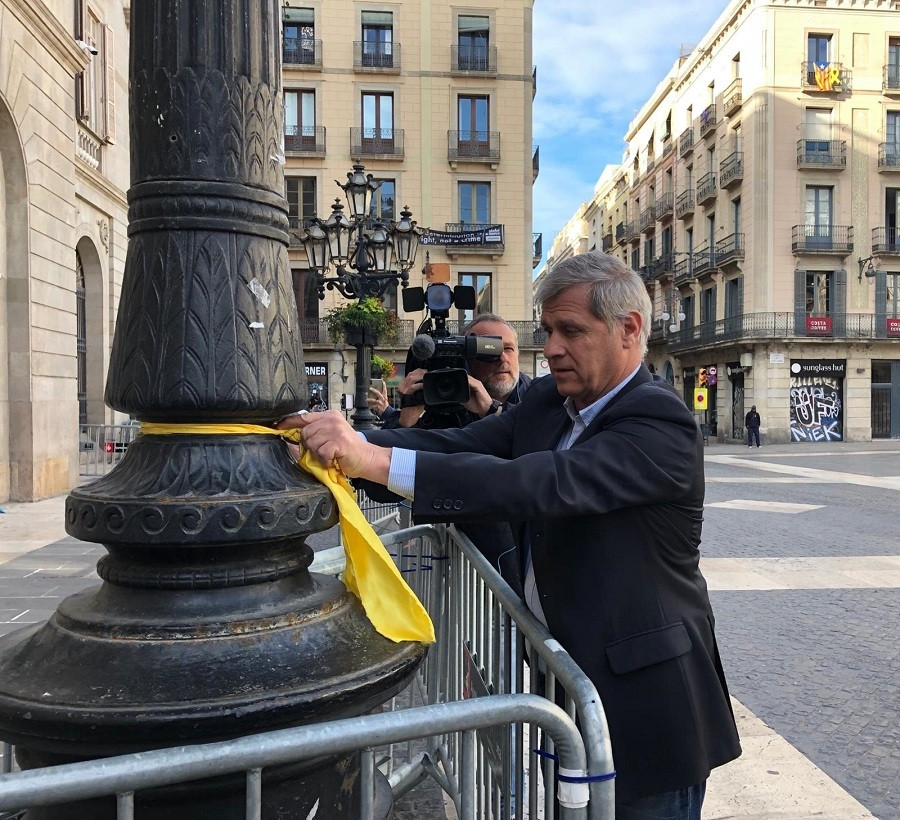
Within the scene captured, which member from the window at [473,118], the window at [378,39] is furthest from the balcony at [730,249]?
the window at [378,39]

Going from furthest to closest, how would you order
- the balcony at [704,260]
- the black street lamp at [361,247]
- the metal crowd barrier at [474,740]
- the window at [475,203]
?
the balcony at [704,260] < the window at [475,203] < the black street lamp at [361,247] < the metal crowd barrier at [474,740]

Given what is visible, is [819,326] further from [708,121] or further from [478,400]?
[478,400]

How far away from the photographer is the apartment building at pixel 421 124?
3331 cm

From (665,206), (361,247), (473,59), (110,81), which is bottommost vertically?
(361,247)

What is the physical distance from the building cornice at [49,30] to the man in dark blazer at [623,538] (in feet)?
36.7

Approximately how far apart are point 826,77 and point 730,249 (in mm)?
7987

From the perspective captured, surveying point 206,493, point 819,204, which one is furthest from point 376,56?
point 206,493

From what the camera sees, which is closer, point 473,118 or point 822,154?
point 822,154

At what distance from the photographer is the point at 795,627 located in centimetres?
541

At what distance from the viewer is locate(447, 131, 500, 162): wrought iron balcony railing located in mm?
33344

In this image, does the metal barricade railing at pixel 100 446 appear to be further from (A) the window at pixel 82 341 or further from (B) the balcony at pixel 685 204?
(B) the balcony at pixel 685 204

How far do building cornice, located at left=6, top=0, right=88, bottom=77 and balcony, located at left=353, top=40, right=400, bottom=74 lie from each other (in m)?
23.3

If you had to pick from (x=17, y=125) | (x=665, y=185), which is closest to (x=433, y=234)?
(x=665, y=185)

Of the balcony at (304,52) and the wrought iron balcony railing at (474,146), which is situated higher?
the balcony at (304,52)
